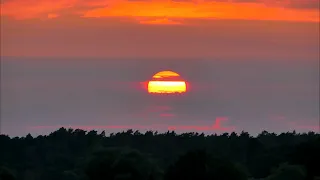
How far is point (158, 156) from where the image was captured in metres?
138

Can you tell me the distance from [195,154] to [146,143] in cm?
7314

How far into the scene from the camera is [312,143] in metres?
107

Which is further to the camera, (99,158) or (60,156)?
(60,156)

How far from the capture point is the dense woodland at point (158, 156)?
93.1 metres

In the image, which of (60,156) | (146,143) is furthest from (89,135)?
(60,156)

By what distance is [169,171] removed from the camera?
91812mm

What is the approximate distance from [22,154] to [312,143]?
5944 cm

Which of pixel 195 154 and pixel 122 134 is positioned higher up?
pixel 122 134

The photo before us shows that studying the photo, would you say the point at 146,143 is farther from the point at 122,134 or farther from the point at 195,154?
the point at 195,154

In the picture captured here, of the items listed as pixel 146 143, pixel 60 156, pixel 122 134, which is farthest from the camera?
pixel 122 134

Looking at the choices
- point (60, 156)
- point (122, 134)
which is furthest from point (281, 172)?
point (122, 134)

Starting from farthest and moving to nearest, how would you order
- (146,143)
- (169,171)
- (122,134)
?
1. (122,134)
2. (146,143)
3. (169,171)

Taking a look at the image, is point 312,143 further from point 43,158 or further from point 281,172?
point 43,158

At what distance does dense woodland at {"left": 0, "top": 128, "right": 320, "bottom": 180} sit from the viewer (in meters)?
93.1
